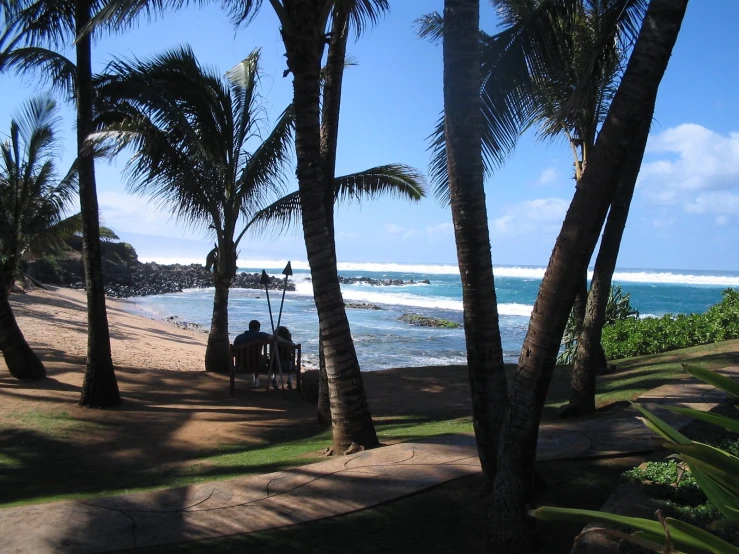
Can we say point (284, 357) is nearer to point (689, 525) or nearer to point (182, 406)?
point (182, 406)

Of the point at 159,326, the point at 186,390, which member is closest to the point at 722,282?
the point at 159,326

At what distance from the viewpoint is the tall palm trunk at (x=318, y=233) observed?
5996 millimetres

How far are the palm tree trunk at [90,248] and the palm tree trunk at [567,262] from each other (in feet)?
23.8

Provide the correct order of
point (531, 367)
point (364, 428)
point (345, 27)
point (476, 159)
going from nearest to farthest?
1. point (531, 367)
2. point (476, 159)
3. point (364, 428)
4. point (345, 27)

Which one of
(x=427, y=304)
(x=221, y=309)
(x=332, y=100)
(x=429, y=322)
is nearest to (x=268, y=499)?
(x=332, y=100)

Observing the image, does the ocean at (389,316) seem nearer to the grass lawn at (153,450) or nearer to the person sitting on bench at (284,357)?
the person sitting on bench at (284,357)

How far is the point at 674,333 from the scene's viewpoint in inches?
523

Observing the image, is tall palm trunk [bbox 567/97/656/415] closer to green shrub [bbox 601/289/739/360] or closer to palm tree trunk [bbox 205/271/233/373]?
green shrub [bbox 601/289/739/360]

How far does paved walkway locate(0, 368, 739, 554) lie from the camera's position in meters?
3.93

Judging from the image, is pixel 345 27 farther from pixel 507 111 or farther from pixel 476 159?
pixel 476 159

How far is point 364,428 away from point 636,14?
177 inches

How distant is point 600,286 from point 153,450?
5.49m

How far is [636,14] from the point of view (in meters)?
5.40

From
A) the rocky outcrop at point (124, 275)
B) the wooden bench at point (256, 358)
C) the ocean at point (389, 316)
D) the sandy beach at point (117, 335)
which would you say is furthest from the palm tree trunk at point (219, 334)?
the rocky outcrop at point (124, 275)
